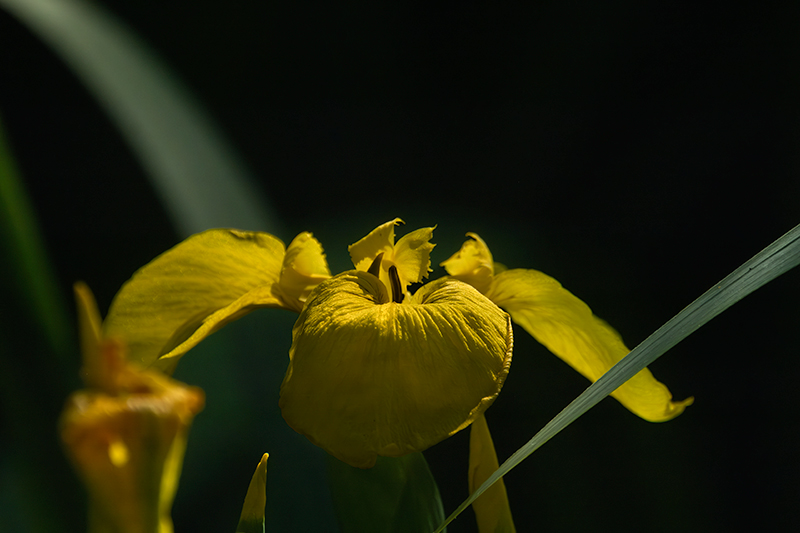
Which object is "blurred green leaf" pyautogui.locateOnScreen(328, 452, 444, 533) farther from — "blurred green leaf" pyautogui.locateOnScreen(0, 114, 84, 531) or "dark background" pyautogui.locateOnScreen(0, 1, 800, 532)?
"dark background" pyautogui.locateOnScreen(0, 1, 800, 532)

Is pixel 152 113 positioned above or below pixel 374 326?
above

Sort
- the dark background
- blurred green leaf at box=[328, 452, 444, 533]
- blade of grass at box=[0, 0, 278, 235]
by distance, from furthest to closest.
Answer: the dark background → blade of grass at box=[0, 0, 278, 235] → blurred green leaf at box=[328, 452, 444, 533]

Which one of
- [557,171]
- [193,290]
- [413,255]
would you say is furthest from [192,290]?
[557,171]

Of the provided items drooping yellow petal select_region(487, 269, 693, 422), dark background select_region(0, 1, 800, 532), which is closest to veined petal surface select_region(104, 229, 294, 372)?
drooping yellow petal select_region(487, 269, 693, 422)

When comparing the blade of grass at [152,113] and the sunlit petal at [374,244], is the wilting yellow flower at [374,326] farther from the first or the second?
the blade of grass at [152,113]

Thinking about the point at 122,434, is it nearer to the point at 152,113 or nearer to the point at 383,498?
the point at 383,498

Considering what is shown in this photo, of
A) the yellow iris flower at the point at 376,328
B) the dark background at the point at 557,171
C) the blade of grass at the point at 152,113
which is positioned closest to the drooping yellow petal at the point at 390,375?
the yellow iris flower at the point at 376,328
